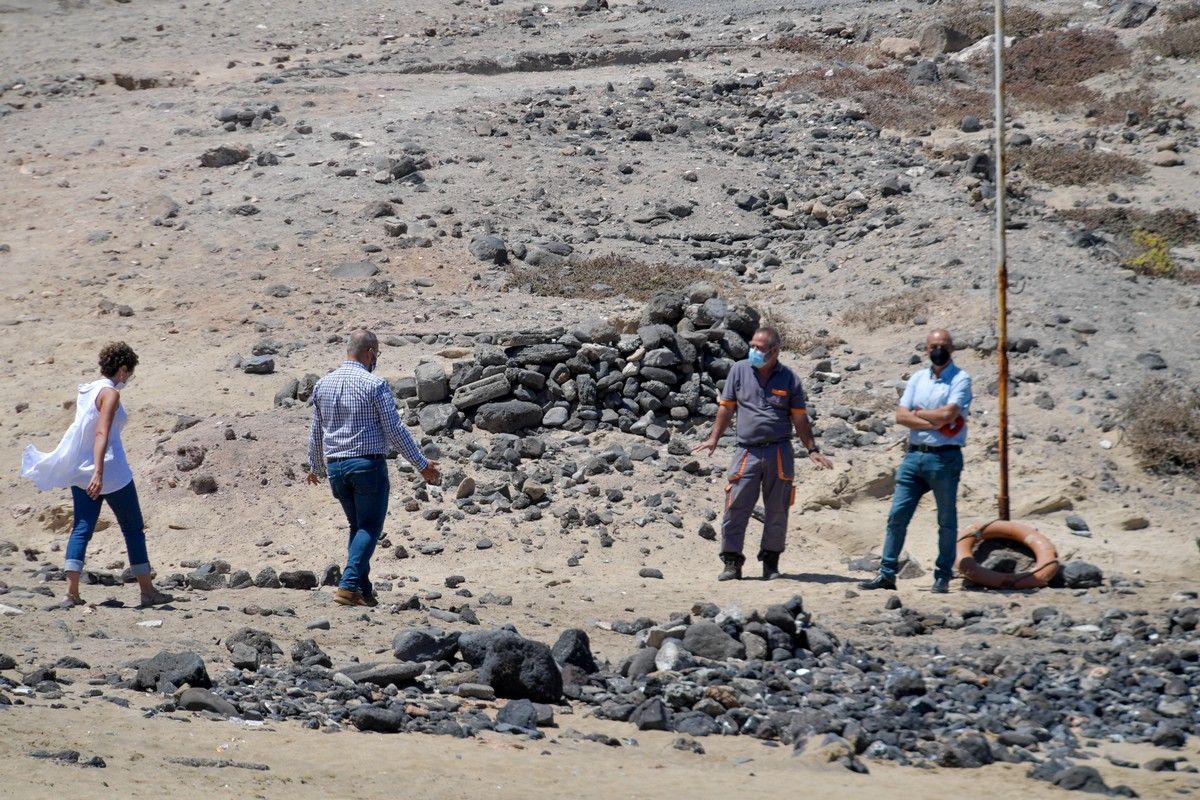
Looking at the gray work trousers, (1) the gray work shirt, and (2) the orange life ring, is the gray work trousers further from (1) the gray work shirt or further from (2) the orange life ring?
(2) the orange life ring

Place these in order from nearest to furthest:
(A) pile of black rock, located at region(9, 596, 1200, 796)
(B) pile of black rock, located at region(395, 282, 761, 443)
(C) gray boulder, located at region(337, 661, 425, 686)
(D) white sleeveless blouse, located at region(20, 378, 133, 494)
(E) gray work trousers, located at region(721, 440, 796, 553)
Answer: (A) pile of black rock, located at region(9, 596, 1200, 796) < (C) gray boulder, located at region(337, 661, 425, 686) < (D) white sleeveless blouse, located at region(20, 378, 133, 494) < (E) gray work trousers, located at region(721, 440, 796, 553) < (B) pile of black rock, located at region(395, 282, 761, 443)

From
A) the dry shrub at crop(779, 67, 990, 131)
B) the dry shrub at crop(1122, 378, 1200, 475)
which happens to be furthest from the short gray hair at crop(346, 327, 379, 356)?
the dry shrub at crop(779, 67, 990, 131)

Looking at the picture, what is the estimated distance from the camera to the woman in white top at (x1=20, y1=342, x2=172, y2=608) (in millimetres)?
7875

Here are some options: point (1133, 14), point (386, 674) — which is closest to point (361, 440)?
point (386, 674)

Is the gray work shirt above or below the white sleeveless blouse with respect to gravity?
above

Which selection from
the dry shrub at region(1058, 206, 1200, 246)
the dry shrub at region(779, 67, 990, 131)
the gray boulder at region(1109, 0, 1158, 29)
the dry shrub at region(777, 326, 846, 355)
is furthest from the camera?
the gray boulder at region(1109, 0, 1158, 29)

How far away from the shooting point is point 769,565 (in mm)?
9328

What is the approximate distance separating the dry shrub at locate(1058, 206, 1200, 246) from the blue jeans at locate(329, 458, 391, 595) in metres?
11.0

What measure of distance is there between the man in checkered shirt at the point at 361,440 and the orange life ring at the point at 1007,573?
11.8 ft

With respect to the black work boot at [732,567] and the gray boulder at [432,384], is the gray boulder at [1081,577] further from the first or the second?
the gray boulder at [432,384]

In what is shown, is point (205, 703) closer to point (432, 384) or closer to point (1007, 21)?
point (432, 384)

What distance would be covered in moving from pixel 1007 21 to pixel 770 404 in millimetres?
19272

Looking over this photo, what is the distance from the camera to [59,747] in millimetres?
5203

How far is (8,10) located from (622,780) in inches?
1225
